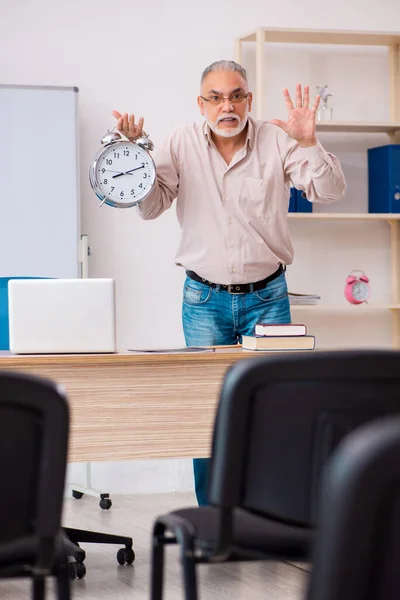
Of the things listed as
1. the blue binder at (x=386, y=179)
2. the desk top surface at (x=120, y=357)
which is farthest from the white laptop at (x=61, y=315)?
the blue binder at (x=386, y=179)

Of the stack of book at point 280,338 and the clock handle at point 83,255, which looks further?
the clock handle at point 83,255

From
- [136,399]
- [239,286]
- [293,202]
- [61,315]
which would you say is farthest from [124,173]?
[293,202]

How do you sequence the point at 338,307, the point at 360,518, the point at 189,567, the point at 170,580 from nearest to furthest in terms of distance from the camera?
the point at 360,518, the point at 189,567, the point at 170,580, the point at 338,307

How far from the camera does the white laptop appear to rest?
2543mm

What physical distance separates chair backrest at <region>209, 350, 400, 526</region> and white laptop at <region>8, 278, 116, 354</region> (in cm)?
122

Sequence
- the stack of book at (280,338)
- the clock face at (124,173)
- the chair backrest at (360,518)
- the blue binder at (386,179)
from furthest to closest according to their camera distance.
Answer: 1. the blue binder at (386,179)
2. the clock face at (124,173)
3. the stack of book at (280,338)
4. the chair backrest at (360,518)

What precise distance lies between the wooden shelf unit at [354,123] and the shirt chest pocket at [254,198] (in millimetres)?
1247

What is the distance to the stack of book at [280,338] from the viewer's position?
8.82 feet

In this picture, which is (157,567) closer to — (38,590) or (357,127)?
(38,590)

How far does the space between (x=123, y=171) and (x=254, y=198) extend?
51cm

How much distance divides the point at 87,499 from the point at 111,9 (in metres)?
2.46

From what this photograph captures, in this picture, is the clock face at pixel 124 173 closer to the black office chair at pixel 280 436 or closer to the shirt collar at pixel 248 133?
the shirt collar at pixel 248 133

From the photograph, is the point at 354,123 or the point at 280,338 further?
the point at 354,123

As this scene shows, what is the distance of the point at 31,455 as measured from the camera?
1205 millimetres
